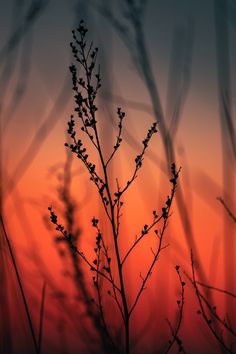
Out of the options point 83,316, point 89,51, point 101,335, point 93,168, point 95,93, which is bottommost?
point 101,335

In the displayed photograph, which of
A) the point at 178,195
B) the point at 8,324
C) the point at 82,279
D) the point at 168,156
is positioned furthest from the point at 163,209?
the point at 8,324

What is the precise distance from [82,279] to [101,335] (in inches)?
13.8

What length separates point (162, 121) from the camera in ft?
8.42

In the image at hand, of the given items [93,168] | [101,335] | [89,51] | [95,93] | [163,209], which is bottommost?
[101,335]

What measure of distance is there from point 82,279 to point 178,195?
777 mm

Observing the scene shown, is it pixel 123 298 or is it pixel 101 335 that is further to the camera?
pixel 101 335

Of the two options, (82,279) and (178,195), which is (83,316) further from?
(178,195)

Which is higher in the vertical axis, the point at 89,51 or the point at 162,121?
the point at 89,51

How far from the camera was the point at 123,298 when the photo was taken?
7.50 ft

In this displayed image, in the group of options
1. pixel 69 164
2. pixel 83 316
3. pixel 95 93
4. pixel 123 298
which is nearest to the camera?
pixel 123 298

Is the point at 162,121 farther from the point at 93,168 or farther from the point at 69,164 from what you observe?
the point at 69,164

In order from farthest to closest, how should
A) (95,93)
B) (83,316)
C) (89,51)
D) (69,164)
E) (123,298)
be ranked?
(69,164), (83,316), (89,51), (95,93), (123,298)

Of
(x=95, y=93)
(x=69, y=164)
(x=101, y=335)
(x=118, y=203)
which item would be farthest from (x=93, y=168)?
(x=101, y=335)

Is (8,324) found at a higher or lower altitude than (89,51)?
lower
